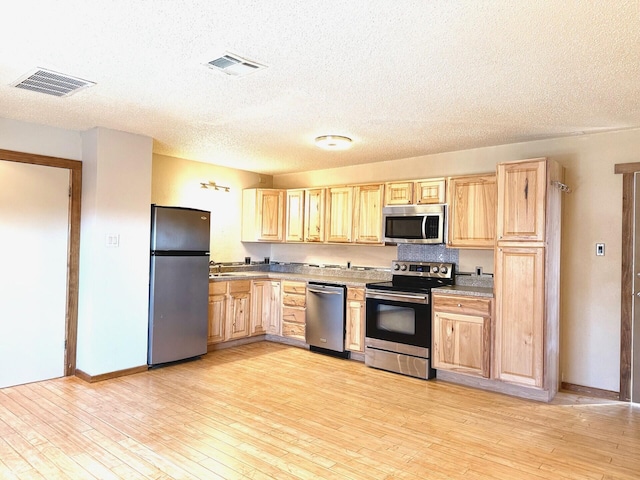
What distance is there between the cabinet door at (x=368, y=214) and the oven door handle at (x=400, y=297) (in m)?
0.73

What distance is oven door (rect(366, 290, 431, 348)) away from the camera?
4414mm

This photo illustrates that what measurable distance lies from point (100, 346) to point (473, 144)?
13.8 ft

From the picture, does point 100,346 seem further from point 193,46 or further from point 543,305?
point 543,305

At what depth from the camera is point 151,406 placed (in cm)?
350

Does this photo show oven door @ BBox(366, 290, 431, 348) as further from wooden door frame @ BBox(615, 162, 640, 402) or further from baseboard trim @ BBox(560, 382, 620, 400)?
Answer: wooden door frame @ BBox(615, 162, 640, 402)

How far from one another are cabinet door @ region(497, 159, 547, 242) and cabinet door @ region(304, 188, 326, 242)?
7.69ft

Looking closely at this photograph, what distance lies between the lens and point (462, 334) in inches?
165

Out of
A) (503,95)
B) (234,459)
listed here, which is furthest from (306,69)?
(234,459)

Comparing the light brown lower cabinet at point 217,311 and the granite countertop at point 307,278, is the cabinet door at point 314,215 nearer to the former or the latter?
the granite countertop at point 307,278

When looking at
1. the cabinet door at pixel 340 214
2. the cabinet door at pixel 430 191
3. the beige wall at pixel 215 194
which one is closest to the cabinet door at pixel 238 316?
the beige wall at pixel 215 194

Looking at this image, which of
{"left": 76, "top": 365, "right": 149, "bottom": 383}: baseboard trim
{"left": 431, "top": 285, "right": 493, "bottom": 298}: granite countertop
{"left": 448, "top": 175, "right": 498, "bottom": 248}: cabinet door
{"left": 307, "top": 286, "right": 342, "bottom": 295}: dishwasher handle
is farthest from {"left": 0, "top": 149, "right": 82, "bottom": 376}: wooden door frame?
{"left": 448, "top": 175, "right": 498, "bottom": 248}: cabinet door

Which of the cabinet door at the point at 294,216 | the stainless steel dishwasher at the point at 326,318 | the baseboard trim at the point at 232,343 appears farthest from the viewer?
the cabinet door at the point at 294,216

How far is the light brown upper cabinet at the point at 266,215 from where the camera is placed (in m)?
6.16

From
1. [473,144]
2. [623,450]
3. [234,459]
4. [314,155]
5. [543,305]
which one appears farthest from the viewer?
[314,155]
